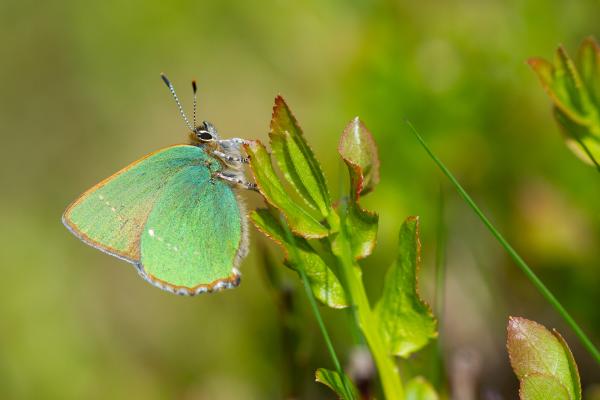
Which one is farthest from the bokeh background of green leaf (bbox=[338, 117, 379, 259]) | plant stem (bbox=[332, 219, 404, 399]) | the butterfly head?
the butterfly head

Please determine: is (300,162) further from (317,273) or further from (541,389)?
(541,389)

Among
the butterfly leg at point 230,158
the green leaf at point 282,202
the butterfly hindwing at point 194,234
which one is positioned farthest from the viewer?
the butterfly leg at point 230,158

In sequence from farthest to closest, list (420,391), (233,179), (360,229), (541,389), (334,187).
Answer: (334,187), (233,179), (420,391), (360,229), (541,389)

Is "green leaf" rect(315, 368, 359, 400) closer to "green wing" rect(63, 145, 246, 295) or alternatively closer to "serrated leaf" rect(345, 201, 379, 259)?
"serrated leaf" rect(345, 201, 379, 259)

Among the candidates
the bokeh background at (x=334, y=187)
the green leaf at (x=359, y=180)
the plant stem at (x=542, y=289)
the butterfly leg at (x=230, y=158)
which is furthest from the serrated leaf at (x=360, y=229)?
the butterfly leg at (x=230, y=158)

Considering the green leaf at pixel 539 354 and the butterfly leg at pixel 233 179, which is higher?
the butterfly leg at pixel 233 179

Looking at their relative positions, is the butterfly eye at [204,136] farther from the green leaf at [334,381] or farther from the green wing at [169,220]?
the green leaf at [334,381]

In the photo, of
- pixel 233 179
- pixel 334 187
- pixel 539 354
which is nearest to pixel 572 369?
pixel 539 354
